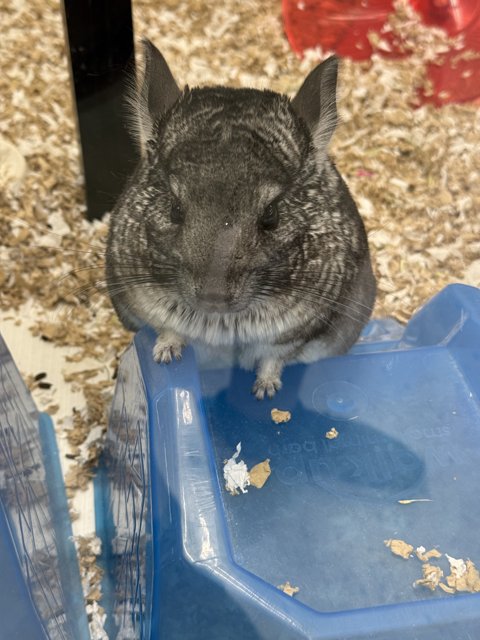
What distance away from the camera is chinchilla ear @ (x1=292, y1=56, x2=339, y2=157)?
2242 mm

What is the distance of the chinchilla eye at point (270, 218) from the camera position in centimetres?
203

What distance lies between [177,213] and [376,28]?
2992mm

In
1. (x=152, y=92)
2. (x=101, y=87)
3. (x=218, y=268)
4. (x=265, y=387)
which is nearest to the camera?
(x=218, y=268)

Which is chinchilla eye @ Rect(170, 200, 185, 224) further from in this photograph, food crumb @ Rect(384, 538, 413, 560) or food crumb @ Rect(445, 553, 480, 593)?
food crumb @ Rect(445, 553, 480, 593)

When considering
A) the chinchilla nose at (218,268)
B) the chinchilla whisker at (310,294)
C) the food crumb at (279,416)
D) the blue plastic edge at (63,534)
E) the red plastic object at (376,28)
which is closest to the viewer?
the chinchilla nose at (218,268)

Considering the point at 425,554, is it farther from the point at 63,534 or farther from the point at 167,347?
the point at 63,534

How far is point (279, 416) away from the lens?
2.38m

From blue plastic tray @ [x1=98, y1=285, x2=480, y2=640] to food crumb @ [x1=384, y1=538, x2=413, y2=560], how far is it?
2 cm

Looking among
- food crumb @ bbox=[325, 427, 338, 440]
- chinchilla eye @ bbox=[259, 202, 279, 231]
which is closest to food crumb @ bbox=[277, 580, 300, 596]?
food crumb @ bbox=[325, 427, 338, 440]

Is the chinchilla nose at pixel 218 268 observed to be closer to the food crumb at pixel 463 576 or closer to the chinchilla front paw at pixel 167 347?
the chinchilla front paw at pixel 167 347

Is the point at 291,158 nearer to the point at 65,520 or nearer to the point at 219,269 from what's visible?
the point at 219,269

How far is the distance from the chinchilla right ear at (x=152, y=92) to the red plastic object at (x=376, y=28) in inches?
93.0

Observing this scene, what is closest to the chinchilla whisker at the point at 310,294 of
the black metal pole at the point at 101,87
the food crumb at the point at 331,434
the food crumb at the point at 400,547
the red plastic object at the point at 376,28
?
the food crumb at the point at 331,434

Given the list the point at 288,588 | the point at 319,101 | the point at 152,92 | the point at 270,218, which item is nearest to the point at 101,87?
the point at 152,92
